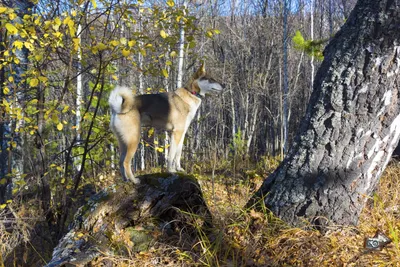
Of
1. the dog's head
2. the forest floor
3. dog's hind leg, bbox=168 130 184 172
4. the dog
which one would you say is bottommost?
the forest floor

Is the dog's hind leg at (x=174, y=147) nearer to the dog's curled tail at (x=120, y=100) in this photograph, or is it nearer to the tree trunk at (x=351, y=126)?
the dog's curled tail at (x=120, y=100)

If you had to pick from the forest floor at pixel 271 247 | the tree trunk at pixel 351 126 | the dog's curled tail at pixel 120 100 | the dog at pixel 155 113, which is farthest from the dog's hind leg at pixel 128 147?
the tree trunk at pixel 351 126

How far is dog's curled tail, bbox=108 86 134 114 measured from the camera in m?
3.78

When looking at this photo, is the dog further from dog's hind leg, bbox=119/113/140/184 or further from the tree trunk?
the tree trunk

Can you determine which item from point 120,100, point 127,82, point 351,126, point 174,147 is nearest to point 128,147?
point 120,100

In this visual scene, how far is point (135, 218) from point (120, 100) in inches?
54.4

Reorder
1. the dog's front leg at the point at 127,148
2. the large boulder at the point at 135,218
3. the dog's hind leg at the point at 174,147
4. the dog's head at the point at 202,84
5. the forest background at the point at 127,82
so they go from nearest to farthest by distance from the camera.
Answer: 1. the large boulder at the point at 135,218
2. the dog's front leg at the point at 127,148
3. the forest background at the point at 127,82
4. the dog's hind leg at the point at 174,147
5. the dog's head at the point at 202,84

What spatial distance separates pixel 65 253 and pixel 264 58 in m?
11.0

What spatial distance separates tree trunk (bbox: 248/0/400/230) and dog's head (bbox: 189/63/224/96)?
2.00 m

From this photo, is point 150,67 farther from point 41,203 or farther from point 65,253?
point 65,253

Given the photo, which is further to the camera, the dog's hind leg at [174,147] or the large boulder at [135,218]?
the dog's hind leg at [174,147]

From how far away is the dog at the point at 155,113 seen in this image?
12.4 feet

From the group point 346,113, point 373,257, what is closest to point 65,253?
point 373,257

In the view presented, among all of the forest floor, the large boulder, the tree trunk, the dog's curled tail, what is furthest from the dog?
the tree trunk
